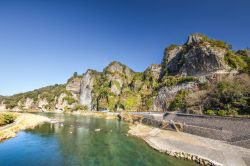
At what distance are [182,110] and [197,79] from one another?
1913 centimetres

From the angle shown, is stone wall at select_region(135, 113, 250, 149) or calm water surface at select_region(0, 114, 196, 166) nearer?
calm water surface at select_region(0, 114, 196, 166)

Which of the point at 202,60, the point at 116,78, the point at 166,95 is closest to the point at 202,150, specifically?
the point at 202,60

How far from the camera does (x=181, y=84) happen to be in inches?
3701

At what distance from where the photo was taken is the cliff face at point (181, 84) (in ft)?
204

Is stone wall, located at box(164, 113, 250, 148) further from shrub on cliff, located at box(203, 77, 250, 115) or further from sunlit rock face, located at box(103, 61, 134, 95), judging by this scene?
sunlit rock face, located at box(103, 61, 134, 95)

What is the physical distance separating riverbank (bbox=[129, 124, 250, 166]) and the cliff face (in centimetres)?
1634

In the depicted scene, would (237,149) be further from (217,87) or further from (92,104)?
Result: (92,104)

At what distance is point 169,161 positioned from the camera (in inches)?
1281

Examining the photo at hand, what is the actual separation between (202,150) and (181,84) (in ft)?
200

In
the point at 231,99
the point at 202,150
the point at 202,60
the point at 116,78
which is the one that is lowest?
the point at 202,150

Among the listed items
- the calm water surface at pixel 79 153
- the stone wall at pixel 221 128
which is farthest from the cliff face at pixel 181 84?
the calm water surface at pixel 79 153

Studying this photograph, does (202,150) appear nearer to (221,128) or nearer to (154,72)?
(221,128)

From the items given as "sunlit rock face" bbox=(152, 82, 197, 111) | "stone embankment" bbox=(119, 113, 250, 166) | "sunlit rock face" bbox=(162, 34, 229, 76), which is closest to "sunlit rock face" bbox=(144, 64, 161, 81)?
"sunlit rock face" bbox=(162, 34, 229, 76)

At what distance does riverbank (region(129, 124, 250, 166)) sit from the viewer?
29.9 m
